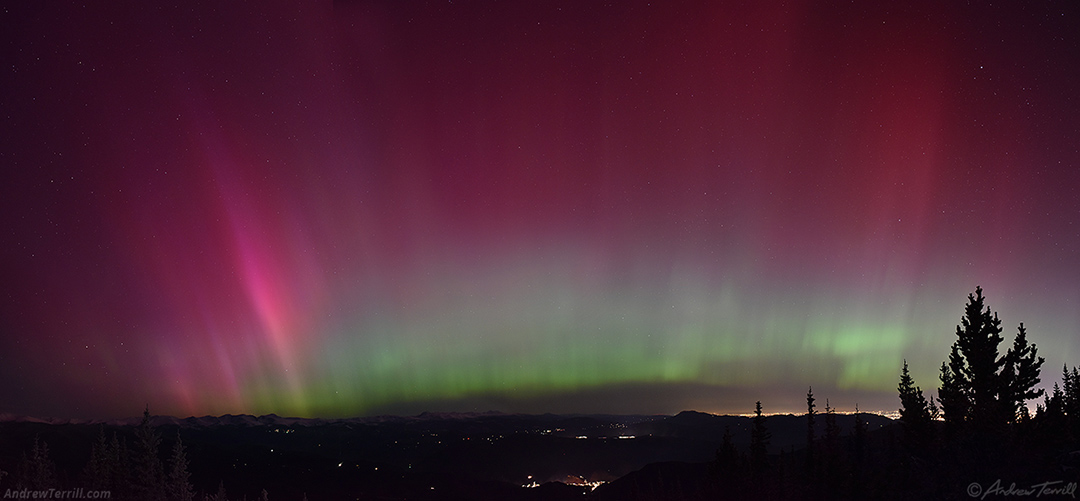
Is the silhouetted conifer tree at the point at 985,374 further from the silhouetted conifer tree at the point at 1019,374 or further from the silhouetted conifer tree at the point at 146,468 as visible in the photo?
the silhouetted conifer tree at the point at 146,468

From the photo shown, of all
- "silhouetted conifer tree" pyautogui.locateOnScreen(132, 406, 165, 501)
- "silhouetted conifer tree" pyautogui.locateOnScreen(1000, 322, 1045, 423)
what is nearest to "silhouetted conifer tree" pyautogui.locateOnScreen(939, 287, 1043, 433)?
"silhouetted conifer tree" pyautogui.locateOnScreen(1000, 322, 1045, 423)

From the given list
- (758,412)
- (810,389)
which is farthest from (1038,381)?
(810,389)

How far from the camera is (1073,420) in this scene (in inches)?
1606

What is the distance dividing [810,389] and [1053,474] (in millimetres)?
79597

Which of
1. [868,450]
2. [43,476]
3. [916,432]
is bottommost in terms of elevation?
[868,450]

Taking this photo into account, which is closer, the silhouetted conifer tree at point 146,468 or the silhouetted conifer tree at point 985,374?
the silhouetted conifer tree at point 985,374

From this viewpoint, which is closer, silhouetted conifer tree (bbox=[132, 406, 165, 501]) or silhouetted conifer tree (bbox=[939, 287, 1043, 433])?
silhouetted conifer tree (bbox=[939, 287, 1043, 433])

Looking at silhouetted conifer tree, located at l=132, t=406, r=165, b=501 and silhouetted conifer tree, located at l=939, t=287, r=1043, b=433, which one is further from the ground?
silhouetted conifer tree, located at l=939, t=287, r=1043, b=433

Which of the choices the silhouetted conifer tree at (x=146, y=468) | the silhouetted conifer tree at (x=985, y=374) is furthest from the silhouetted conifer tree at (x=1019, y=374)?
the silhouetted conifer tree at (x=146, y=468)

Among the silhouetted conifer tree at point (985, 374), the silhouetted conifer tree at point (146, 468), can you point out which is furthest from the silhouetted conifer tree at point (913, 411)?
the silhouetted conifer tree at point (146, 468)

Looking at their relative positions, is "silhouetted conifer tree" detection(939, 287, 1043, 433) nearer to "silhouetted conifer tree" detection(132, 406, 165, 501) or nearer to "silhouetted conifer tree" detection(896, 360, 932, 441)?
"silhouetted conifer tree" detection(896, 360, 932, 441)

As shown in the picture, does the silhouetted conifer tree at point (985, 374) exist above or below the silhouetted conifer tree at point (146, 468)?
above

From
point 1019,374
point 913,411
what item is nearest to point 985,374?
point 1019,374

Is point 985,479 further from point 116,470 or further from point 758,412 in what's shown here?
point 116,470
